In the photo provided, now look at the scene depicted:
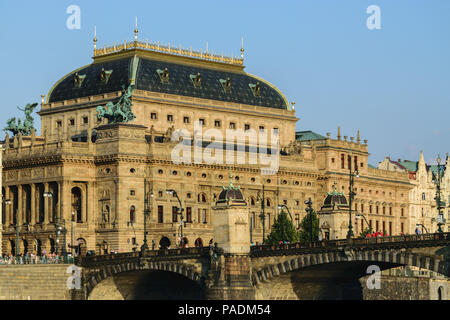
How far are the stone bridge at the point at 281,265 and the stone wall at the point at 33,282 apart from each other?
1.97 m

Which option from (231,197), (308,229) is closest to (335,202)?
(231,197)

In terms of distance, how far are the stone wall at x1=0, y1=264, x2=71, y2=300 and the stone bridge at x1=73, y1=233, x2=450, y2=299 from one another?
1965 millimetres

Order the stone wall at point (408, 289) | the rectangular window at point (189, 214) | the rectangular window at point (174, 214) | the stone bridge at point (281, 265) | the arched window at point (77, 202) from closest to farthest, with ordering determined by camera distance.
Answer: the stone bridge at point (281, 265)
the stone wall at point (408, 289)
the arched window at point (77, 202)
the rectangular window at point (174, 214)
the rectangular window at point (189, 214)

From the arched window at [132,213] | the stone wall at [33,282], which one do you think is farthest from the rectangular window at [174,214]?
the stone wall at [33,282]

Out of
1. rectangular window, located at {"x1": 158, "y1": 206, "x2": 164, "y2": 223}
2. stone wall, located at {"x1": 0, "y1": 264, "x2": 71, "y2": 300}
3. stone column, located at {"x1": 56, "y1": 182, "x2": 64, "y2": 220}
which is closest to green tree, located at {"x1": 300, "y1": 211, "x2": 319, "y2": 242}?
rectangular window, located at {"x1": 158, "y1": 206, "x2": 164, "y2": 223}

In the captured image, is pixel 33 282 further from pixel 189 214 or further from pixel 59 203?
pixel 189 214

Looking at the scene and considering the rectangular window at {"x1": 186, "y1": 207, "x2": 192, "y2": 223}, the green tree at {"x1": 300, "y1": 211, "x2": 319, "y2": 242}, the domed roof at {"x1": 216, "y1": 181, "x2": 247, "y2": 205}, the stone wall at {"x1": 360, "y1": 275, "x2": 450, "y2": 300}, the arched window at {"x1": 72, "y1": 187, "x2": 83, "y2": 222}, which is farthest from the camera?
the rectangular window at {"x1": 186, "y1": 207, "x2": 192, "y2": 223}

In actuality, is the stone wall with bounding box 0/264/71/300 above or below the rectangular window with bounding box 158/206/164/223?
below

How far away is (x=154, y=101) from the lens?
648ft

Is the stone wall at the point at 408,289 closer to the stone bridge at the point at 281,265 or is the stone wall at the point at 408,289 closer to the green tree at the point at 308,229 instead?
the green tree at the point at 308,229

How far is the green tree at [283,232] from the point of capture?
589 feet

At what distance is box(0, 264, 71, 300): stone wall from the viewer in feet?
500

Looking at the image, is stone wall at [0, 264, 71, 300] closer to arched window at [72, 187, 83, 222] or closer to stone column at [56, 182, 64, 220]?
stone column at [56, 182, 64, 220]

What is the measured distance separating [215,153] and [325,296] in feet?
165
